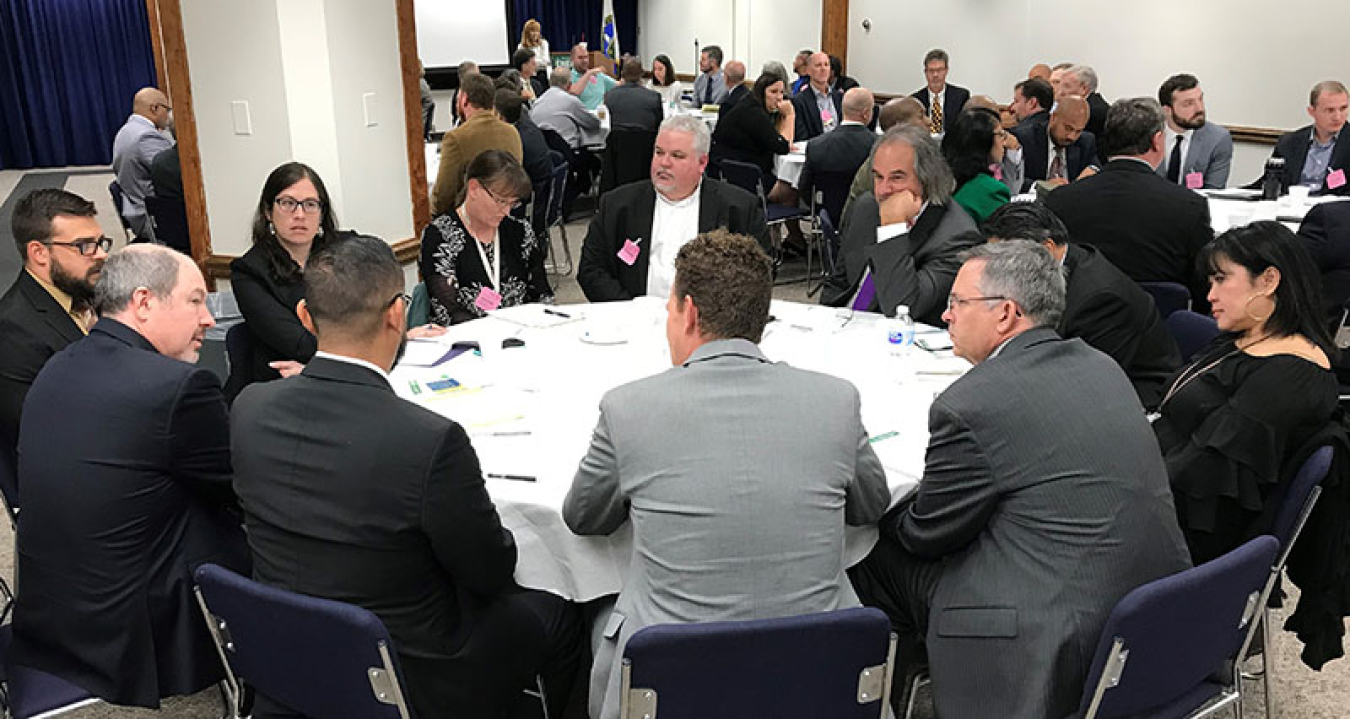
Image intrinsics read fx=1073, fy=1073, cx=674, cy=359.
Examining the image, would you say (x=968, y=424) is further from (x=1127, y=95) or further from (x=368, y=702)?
(x=1127, y=95)

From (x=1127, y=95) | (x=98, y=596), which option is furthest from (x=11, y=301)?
(x=1127, y=95)

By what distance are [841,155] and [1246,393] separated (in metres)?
4.53

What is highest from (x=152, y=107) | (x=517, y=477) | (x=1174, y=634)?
(x=152, y=107)

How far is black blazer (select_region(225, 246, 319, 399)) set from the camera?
3457 millimetres

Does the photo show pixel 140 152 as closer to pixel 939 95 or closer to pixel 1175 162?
pixel 1175 162

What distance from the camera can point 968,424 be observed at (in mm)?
2041

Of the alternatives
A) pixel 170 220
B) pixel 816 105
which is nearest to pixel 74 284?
pixel 170 220

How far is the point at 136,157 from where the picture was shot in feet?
23.1

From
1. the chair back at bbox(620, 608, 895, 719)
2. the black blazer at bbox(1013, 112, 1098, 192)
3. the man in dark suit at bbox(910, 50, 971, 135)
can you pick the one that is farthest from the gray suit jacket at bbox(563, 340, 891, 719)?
the man in dark suit at bbox(910, 50, 971, 135)

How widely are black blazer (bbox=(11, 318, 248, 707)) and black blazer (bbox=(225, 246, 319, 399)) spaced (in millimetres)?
1126

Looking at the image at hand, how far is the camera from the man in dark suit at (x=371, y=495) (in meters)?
1.90

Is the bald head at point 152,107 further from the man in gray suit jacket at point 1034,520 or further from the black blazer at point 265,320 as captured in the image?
the man in gray suit jacket at point 1034,520

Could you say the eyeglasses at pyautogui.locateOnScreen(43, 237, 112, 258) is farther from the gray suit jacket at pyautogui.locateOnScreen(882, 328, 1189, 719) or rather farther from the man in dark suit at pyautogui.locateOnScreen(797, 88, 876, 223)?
the man in dark suit at pyautogui.locateOnScreen(797, 88, 876, 223)

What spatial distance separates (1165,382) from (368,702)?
7.91 ft
